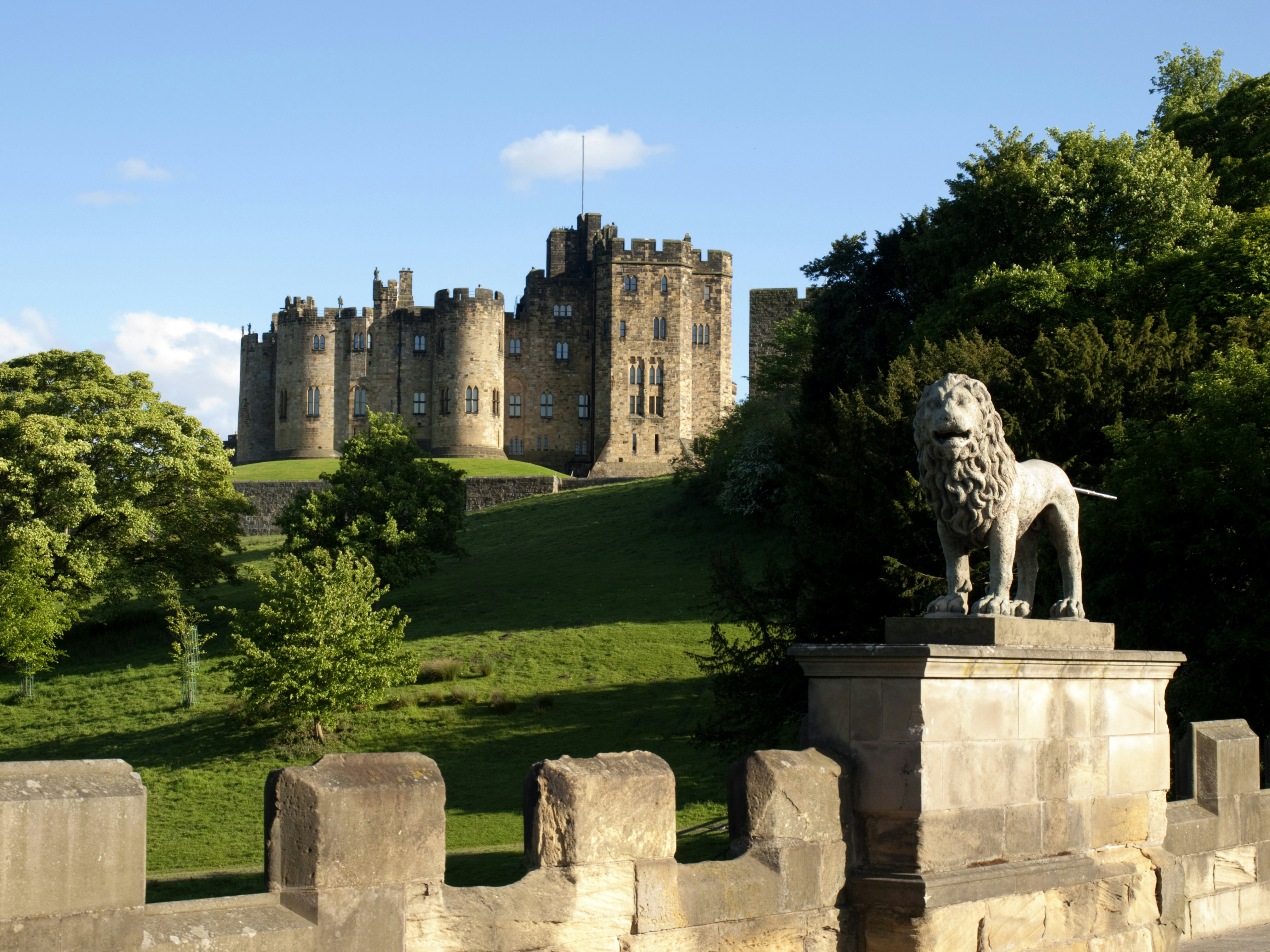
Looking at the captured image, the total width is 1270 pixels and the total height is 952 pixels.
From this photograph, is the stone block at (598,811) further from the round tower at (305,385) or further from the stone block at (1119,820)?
the round tower at (305,385)

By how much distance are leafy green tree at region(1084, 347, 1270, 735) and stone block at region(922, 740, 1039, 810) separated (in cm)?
1023

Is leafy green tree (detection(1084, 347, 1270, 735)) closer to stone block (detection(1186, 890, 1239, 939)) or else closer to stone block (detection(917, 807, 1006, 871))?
stone block (detection(1186, 890, 1239, 939))

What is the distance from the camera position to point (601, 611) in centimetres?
4184

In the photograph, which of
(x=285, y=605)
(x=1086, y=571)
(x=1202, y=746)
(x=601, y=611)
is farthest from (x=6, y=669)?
(x=1202, y=746)

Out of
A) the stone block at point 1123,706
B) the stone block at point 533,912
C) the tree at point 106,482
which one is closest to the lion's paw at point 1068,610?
the stone block at point 1123,706

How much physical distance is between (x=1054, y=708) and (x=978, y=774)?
31.2 inches

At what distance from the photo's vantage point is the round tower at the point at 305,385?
9644 centimetres

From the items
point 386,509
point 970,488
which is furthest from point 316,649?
point 970,488

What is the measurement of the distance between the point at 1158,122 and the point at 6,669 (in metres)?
41.8

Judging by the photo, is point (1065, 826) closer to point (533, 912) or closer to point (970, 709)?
point (970, 709)

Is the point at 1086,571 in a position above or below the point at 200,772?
above

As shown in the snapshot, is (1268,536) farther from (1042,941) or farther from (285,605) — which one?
(285,605)

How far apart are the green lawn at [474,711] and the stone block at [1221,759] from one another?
27.5 feet

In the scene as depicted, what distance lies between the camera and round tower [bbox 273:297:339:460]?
9644 cm
